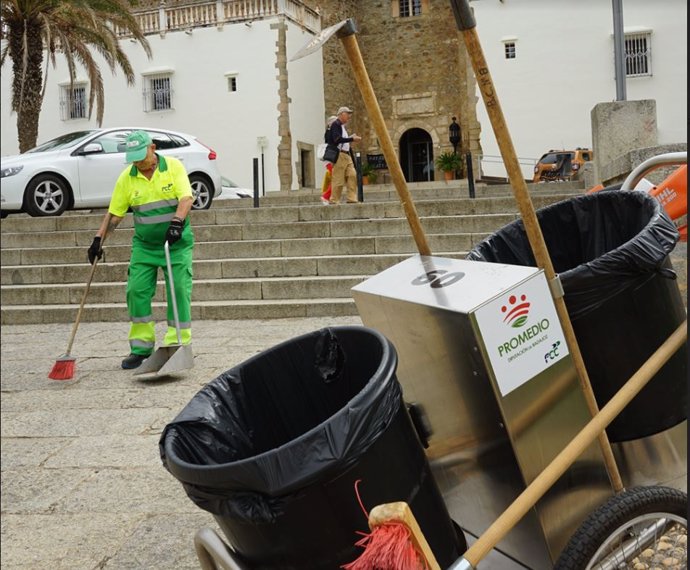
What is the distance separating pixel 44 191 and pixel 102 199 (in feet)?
2.76

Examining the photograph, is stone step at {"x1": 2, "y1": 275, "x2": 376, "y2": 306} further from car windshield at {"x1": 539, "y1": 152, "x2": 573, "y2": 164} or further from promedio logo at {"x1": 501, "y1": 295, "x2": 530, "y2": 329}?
car windshield at {"x1": 539, "y1": 152, "x2": 573, "y2": 164}

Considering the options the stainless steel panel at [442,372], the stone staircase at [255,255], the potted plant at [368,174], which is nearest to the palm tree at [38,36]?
the stone staircase at [255,255]

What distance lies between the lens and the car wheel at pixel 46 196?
39.9ft

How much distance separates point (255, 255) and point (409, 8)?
76.9ft

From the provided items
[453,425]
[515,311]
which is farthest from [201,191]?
[515,311]

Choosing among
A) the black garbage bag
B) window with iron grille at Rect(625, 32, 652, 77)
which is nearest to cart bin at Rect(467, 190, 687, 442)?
the black garbage bag

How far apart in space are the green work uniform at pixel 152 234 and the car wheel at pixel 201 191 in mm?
7048

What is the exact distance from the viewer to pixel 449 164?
27.2 m

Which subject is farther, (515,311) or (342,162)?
(342,162)

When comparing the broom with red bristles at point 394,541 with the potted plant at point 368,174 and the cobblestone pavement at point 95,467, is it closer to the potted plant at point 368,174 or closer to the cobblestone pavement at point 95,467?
the cobblestone pavement at point 95,467

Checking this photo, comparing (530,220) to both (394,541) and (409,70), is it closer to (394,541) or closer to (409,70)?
(394,541)

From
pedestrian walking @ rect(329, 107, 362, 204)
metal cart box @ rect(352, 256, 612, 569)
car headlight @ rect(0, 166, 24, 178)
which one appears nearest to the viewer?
metal cart box @ rect(352, 256, 612, 569)

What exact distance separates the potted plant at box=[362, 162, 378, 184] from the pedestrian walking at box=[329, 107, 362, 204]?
13374 millimetres

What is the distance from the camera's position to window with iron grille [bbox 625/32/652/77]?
23.4 meters
